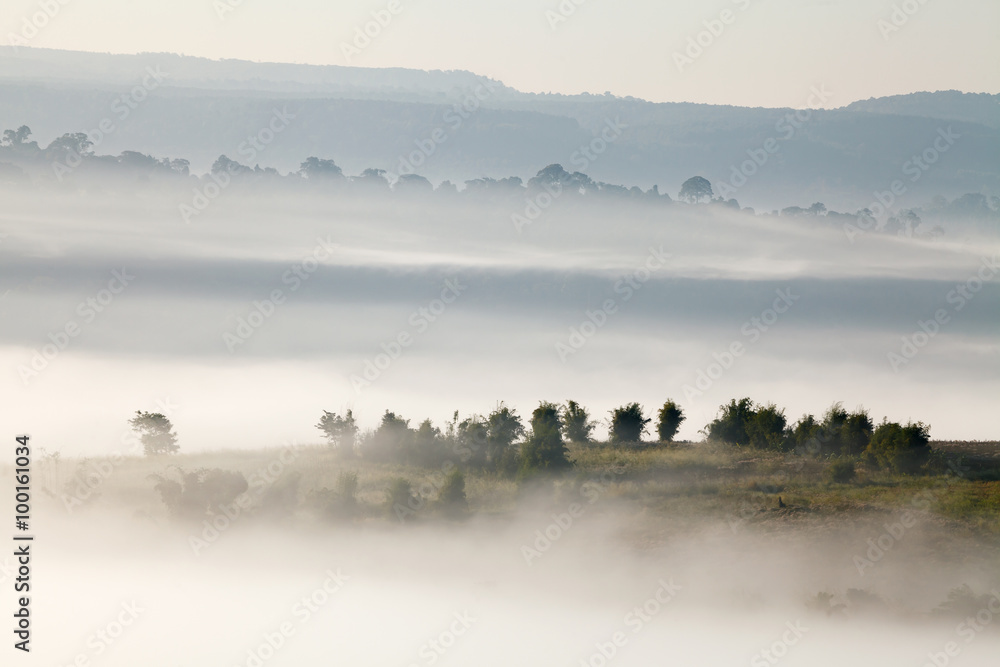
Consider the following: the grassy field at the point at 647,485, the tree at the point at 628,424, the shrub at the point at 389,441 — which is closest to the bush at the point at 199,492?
the grassy field at the point at 647,485

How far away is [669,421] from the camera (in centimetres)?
5631

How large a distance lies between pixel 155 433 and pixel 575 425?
66.4 ft

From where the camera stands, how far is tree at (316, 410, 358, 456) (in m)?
54.6

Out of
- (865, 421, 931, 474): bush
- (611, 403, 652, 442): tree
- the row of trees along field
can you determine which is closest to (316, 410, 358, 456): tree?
the row of trees along field

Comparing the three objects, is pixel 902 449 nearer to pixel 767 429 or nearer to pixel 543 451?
pixel 767 429

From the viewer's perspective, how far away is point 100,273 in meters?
179

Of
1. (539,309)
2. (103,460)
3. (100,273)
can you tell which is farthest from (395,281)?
(103,460)

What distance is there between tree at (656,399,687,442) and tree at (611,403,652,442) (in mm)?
738

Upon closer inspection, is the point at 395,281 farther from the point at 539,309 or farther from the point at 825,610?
the point at 825,610

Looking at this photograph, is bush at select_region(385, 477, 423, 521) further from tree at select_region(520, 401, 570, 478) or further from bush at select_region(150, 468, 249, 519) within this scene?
bush at select_region(150, 468, 249, 519)

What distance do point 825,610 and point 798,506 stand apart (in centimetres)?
691

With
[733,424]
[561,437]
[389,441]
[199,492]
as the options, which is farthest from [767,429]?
[199,492]

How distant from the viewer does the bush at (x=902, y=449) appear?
47594 millimetres

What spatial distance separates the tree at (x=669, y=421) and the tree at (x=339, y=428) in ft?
47.1
